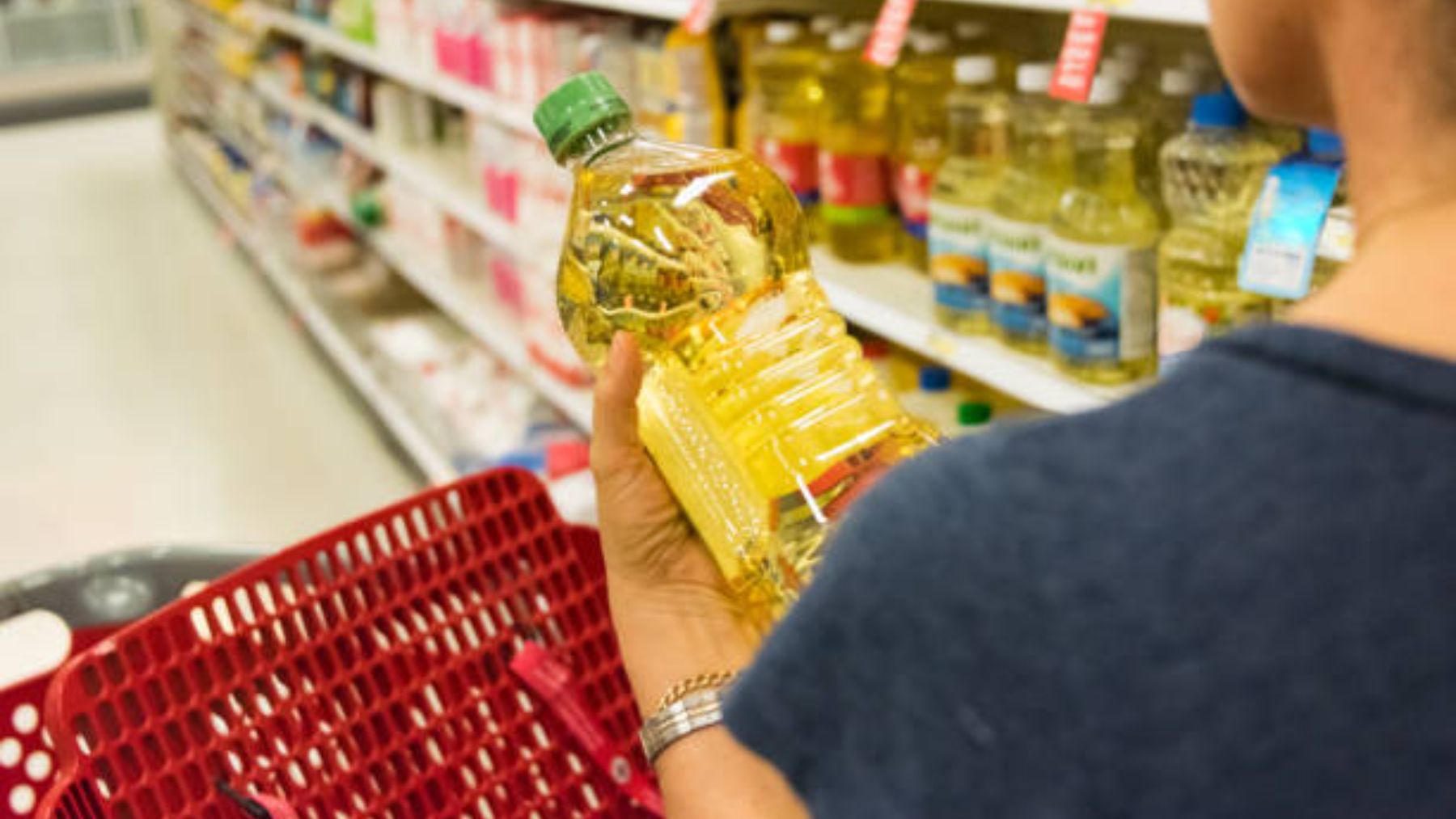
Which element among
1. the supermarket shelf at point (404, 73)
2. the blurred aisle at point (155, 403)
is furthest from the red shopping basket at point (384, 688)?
the blurred aisle at point (155, 403)

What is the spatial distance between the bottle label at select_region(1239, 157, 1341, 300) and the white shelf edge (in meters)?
1.57

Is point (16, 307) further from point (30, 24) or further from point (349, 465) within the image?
→ point (30, 24)

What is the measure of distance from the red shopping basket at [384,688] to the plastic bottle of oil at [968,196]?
68cm

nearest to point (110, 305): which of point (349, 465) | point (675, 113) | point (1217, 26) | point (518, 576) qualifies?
point (349, 465)

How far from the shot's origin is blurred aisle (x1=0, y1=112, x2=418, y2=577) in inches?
148

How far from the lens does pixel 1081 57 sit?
4.28 ft

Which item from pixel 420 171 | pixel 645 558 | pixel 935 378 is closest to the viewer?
pixel 645 558

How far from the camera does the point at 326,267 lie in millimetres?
5031

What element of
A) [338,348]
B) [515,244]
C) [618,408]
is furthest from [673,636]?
[338,348]

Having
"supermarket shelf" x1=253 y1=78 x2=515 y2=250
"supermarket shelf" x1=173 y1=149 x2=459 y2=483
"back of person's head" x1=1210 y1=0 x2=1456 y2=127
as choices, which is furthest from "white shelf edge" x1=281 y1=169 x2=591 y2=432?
"back of person's head" x1=1210 y1=0 x2=1456 y2=127

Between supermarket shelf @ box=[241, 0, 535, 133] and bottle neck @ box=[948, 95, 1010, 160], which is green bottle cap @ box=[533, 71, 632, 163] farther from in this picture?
supermarket shelf @ box=[241, 0, 535, 133]

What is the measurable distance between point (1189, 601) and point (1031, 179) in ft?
4.42

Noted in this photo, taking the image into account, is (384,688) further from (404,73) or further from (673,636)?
(404,73)

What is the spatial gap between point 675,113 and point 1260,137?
1095 mm
